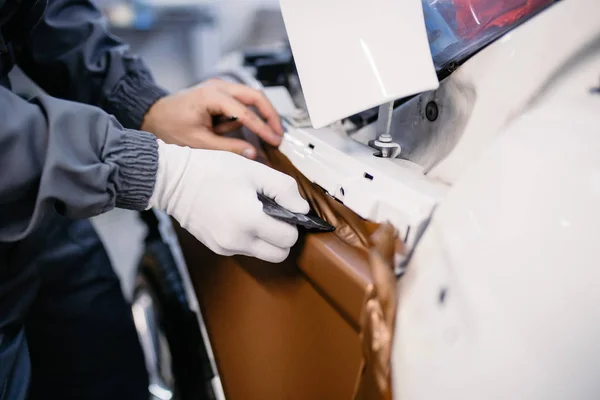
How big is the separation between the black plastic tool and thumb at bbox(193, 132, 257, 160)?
15 centimetres

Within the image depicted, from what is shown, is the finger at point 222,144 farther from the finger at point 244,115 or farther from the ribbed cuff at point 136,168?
the ribbed cuff at point 136,168

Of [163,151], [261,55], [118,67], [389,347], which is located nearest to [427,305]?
[389,347]

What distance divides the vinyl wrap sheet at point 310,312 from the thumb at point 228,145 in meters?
0.04

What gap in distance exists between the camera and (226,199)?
1.63ft

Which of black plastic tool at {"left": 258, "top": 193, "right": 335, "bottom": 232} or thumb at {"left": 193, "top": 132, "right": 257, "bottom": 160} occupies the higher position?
thumb at {"left": 193, "top": 132, "right": 257, "bottom": 160}

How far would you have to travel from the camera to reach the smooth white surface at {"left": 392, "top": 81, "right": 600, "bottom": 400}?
0.31 meters

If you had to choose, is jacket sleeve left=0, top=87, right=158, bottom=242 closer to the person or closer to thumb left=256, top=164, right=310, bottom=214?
the person

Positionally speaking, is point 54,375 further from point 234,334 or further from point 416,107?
point 416,107

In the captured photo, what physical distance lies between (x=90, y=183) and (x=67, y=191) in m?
0.02

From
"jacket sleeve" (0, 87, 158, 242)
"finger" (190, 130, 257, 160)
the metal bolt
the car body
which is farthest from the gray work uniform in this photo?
the metal bolt

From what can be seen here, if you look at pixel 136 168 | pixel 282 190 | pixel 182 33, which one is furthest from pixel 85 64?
pixel 182 33

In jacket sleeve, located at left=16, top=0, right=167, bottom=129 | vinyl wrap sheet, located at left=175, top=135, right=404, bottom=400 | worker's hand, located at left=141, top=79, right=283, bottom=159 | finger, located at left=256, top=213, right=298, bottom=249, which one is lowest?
vinyl wrap sheet, located at left=175, top=135, right=404, bottom=400

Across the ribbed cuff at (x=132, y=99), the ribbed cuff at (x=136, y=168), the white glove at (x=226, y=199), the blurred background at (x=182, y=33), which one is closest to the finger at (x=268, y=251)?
the white glove at (x=226, y=199)

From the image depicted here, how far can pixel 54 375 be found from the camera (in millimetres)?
798
